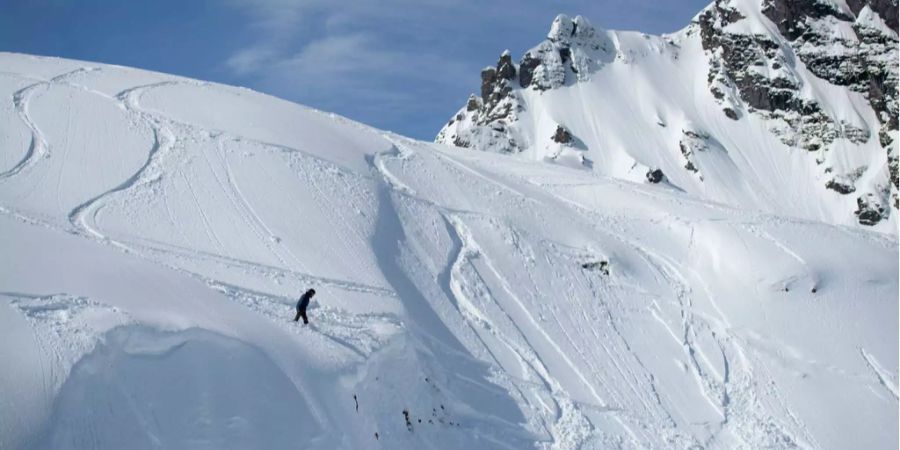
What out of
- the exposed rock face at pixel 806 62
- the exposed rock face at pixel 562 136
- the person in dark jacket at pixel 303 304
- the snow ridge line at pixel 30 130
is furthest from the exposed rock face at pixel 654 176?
the person in dark jacket at pixel 303 304

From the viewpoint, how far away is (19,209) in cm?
1861

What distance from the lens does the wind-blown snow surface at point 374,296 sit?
13.1 meters

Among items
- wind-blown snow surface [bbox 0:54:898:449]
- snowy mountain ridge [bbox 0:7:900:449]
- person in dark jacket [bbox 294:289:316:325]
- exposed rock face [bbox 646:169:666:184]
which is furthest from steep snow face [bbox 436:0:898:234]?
person in dark jacket [bbox 294:289:316:325]

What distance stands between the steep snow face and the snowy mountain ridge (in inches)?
1794

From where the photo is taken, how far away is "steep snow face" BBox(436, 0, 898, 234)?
7494cm

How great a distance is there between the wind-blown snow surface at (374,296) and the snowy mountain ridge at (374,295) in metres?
0.07

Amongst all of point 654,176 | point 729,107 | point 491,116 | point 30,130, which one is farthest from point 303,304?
point 491,116

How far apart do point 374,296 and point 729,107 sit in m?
72.5

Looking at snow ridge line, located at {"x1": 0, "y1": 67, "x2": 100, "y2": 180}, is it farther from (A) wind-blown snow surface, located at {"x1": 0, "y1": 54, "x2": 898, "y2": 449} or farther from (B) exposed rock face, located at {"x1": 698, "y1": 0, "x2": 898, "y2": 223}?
(B) exposed rock face, located at {"x1": 698, "y1": 0, "x2": 898, "y2": 223}

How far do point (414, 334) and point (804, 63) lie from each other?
263ft

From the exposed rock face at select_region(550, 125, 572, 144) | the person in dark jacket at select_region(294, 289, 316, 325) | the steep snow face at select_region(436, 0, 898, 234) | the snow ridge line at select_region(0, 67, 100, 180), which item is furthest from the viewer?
the exposed rock face at select_region(550, 125, 572, 144)

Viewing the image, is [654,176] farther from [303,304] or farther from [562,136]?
[303,304]

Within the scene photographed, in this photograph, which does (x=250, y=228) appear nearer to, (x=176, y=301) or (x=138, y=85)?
(x=176, y=301)

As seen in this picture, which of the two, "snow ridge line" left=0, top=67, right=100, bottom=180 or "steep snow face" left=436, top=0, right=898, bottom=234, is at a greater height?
"snow ridge line" left=0, top=67, right=100, bottom=180
